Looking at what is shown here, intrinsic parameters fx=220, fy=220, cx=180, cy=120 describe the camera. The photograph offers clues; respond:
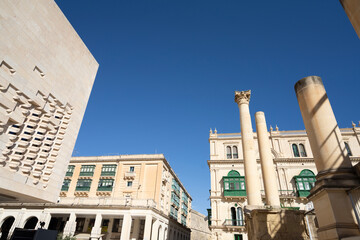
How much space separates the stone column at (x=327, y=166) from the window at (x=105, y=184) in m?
33.0

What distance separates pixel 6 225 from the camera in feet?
107

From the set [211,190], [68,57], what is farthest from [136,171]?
[68,57]

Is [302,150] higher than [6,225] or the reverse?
higher

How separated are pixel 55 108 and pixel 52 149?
2586 millimetres

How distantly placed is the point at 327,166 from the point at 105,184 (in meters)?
34.5

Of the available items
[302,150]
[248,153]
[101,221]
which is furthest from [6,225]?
[302,150]

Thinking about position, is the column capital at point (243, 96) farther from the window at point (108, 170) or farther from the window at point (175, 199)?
the window at point (175, 199)

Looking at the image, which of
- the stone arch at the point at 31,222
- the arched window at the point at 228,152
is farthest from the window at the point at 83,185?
the arched window at the point at 228,152

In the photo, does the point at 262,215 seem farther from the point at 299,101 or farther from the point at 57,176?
the point at 57,176

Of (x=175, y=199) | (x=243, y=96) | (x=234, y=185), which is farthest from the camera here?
(x=175, y=199)

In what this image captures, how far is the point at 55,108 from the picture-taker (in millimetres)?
14016

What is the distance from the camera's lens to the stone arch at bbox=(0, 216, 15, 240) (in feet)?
103

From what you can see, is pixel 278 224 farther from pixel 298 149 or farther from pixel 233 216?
pixel 298 149

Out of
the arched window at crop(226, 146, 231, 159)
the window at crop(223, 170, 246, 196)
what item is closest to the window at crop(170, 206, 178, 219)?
the window at crop(223, 170, 246, 196)
